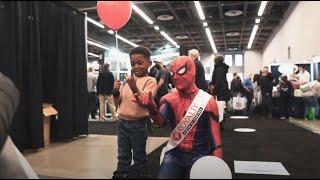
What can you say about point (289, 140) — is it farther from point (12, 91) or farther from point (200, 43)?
point (12, 91)

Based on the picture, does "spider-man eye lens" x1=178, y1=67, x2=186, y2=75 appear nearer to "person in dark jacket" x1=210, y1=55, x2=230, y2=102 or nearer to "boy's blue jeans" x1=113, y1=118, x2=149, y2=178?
"boy's blue jeans" x1=113, y1=118, x2=149, y2=178

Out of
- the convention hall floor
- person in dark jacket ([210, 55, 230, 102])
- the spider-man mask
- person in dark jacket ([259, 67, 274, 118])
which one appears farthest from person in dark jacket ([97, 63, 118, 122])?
the spider-man mask

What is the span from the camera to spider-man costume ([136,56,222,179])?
1214 millimetres

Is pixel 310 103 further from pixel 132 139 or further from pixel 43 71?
pixel 132 139

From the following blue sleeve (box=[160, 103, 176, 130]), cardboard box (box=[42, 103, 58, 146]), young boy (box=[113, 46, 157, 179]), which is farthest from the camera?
cardboard box (box=[42, 103, 58, 146])

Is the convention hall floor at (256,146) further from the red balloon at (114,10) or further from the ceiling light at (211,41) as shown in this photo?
the red balloon at (114,10)

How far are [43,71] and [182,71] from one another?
1.89 meters

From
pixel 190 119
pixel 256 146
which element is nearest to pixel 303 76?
pixel 256 146

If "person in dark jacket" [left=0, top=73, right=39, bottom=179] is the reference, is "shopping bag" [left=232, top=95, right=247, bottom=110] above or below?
below

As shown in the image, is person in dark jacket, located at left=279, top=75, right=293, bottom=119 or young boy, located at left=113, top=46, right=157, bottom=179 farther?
person in dark jacket, located at left=279, top=75, right=293, bottom=119

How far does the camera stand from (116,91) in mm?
1689

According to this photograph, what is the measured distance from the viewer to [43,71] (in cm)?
277

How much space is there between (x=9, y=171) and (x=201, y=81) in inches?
118

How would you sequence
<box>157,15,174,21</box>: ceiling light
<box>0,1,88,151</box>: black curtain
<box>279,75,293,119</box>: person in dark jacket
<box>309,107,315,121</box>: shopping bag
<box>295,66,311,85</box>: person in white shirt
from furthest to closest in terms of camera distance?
<box>295,66,311,85</box>: person in white shirt < <box>279,75,293,119</box>: person in dark jacket < <box>309,107,315,121</box>: shopping bag < <box>0,1,88,151</box>: black curtain < <box>157,15,174,21</box>: ceiling light
